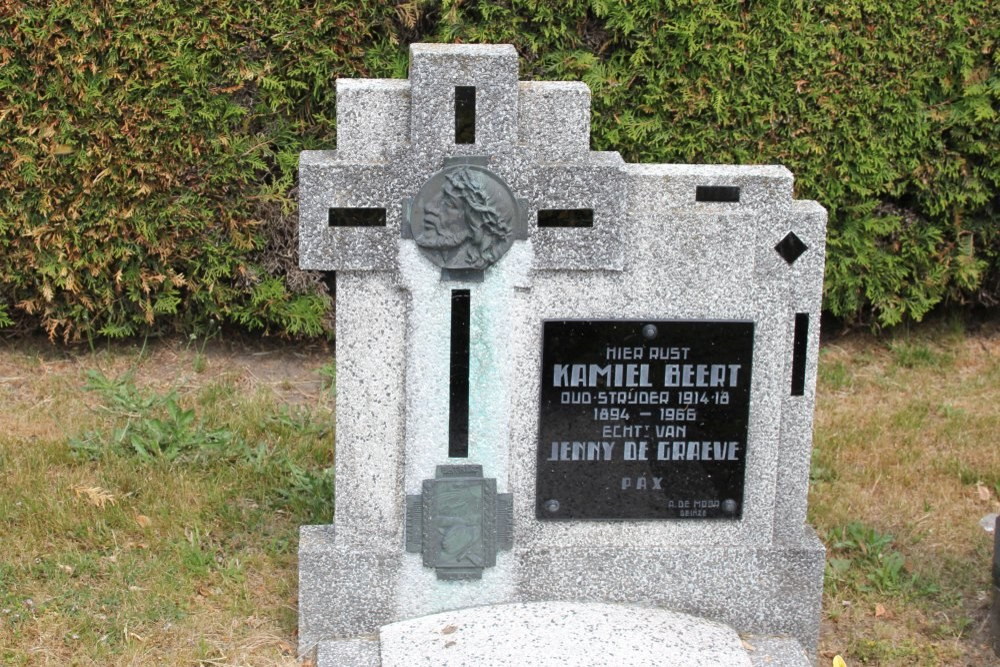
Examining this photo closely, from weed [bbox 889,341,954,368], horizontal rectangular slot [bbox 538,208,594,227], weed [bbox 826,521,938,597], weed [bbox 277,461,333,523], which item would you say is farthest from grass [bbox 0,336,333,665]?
weed [bbox 889,341,954,368]

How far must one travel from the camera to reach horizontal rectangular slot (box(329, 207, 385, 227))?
3.84 m

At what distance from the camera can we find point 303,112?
5.97 meters

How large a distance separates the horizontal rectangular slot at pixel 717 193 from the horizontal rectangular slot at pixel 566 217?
309 millimetres

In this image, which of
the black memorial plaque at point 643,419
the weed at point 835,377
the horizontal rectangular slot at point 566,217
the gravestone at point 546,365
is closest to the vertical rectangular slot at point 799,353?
the gravestone at point 546,365

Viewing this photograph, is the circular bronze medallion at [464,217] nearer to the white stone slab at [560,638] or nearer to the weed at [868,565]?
the white stone slab at [560,638]

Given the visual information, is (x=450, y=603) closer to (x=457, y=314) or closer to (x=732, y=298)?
(x=457, y=314)

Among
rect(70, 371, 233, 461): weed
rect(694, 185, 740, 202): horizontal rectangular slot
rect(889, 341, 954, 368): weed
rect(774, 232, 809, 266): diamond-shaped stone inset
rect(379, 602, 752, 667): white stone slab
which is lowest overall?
rect(379, 602, 752, 667): white stone slab

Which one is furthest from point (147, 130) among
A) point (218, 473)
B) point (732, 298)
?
point (732, 298)

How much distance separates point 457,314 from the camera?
3.93 metres

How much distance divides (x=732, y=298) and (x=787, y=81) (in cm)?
229

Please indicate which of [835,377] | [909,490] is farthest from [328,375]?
[909,490]

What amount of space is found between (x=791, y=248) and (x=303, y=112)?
8.80 feet

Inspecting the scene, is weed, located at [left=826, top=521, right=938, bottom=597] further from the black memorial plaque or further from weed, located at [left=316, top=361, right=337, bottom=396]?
weed, located at [left=316, top=361, right=337, bottom=396]

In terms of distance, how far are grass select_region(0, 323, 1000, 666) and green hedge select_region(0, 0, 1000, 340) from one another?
13.7 inches
